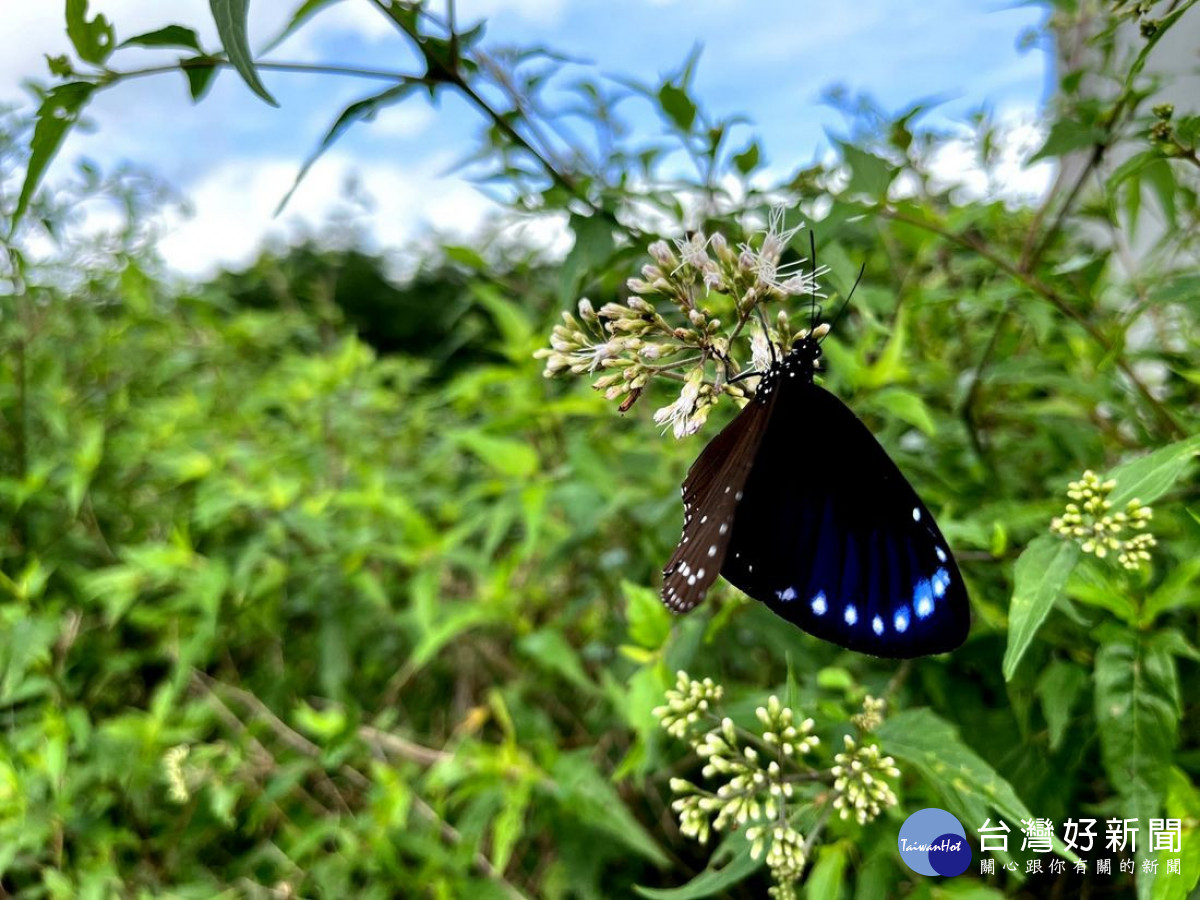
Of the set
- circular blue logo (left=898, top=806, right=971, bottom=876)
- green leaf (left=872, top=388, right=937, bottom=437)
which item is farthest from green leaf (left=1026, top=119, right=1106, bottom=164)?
circular blue logo (left=898, top=806, right=971, bottom=876)

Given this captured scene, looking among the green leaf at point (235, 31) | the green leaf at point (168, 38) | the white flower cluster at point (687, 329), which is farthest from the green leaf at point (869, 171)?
the green leaf at point (168, 38)

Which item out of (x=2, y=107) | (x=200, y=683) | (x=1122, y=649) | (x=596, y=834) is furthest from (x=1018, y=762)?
(x=2, y=107)

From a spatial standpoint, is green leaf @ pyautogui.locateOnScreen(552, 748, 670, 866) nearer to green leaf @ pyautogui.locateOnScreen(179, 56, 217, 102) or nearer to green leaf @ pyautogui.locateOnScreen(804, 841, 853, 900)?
green leaf @ pyautogui.locateOnScreen(804, 841, 853, 900)

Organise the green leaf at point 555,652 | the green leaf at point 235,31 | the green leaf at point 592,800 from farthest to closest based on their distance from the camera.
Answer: the green leaf at point 555,652, the green leaf at point 592,800, the green leaf at point 235,31

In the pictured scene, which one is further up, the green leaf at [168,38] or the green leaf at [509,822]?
the green leaf at [168,38]

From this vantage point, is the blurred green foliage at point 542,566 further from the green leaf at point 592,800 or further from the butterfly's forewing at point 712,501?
the butterfly's forewing at point 712,501

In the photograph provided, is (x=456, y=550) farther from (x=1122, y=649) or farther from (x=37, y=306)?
(x=37, y=306)

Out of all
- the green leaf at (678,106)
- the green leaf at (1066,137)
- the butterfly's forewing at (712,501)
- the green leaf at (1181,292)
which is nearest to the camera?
the butterfly's forewing at (712,501)
